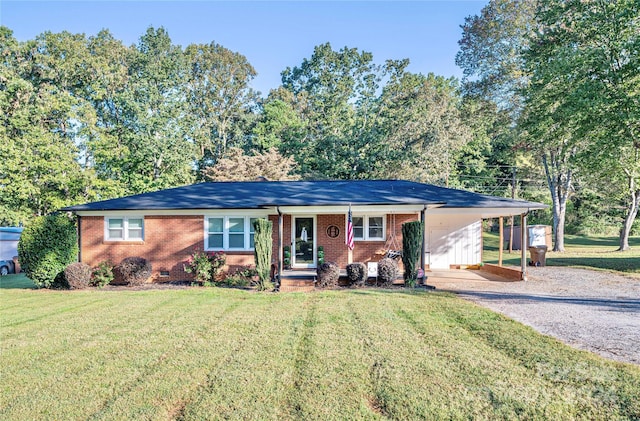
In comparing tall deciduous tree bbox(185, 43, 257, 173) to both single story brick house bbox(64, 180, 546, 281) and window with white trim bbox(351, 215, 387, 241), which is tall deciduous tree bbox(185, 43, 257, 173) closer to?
single story brick house bbox(64, 180, 546, 281)

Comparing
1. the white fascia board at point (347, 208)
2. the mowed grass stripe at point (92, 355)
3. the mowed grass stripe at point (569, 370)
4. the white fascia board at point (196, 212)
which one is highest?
the white fascia board at point (347, 208)

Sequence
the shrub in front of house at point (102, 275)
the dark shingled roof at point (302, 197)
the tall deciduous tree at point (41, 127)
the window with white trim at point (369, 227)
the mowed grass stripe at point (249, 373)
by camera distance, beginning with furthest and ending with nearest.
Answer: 1. the tall deciduous tree at point (41, 127)
2. the window with white trim at point (369, 227)
3. the shrub in front of house at point (102, 275)
4. the dark shingled roof at point (302, 197)
5. the mowed grass stripe at point (249, 373)

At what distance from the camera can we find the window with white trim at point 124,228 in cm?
1429

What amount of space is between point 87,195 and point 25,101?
6.10 m

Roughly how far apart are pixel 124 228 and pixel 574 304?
46.3 ft

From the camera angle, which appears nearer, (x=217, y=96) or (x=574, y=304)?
(x=574, y=304)

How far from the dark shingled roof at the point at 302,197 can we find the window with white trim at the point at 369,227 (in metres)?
0.93

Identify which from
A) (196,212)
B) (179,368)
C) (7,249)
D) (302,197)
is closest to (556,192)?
(302,197)

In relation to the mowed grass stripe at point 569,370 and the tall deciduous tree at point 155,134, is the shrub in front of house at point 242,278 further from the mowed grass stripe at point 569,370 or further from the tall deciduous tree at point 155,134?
the tall deciduous tree at point 155,134

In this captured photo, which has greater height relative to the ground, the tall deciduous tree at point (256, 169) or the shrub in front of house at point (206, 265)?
the tall deciduous tree at point (256, 169)

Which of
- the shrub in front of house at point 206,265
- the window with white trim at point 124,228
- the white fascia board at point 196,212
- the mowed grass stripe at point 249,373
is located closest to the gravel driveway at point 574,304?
the mowed grass stripe at point 249,373

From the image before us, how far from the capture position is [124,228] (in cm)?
1430

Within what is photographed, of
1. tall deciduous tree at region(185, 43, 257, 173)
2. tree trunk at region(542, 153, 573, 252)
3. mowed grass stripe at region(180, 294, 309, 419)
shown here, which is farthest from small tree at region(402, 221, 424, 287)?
tall deciduous tree at region(185, 43, 257, 173)

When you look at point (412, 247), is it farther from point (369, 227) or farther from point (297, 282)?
point (297, 282)
